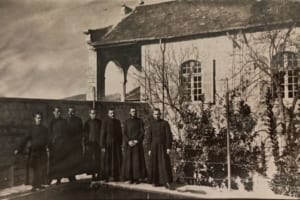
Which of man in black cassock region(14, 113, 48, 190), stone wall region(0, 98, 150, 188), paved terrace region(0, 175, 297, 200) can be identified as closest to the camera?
paved terrace region(0, 175, 297, 200)

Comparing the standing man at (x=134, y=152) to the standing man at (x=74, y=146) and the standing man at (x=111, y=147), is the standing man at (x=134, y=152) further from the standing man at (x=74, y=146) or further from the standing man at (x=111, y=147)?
the standing man at (x=74, y=146)

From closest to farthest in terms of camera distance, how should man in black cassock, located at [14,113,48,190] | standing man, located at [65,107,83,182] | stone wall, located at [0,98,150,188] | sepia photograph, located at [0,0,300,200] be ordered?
sepia photograph, located at [0,0,300,200], man in black cassock, located at [14,113,48,190], standing man, located at [65,107,83,182], stone wall, located at [0,98,150,188]

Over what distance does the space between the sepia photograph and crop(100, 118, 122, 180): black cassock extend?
0.04ft

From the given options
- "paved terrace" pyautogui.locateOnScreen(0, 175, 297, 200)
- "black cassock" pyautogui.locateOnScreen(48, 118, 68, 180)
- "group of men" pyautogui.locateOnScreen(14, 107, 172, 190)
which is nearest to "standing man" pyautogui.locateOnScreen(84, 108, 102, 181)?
"group of men" pyautogui.locateOnScreen(14, 107, 172, 190)

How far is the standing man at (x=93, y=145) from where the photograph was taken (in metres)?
4.82

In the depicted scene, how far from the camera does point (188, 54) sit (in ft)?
20.9

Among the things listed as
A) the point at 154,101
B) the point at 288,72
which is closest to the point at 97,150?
the point at 154,101

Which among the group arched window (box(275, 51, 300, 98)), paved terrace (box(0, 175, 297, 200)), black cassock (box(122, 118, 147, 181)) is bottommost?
paved terrace (box(0, 175, 297, 200))

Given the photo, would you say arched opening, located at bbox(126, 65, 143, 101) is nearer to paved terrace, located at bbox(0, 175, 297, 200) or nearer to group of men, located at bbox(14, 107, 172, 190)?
group of men, located at bbox(14, 107, 172, 190)

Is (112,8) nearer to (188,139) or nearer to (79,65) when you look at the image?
(79,65)

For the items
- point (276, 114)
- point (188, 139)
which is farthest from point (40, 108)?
point (276, 114)

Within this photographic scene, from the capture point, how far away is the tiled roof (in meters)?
4.84

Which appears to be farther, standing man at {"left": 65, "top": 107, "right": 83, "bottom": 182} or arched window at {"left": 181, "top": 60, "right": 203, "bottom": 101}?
arched window at {"left": 181, "top": 60, "right": 203, "bottom": 101}

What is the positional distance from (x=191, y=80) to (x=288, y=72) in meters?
1.70
